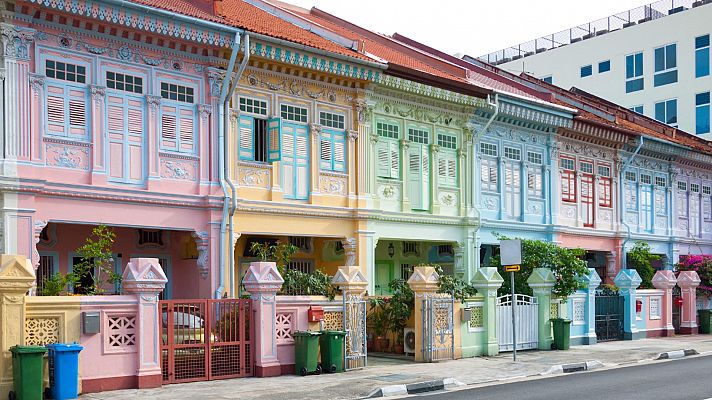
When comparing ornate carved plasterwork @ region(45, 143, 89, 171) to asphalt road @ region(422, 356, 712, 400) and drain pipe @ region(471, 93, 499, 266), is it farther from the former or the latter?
drain pipe @ region(471, 93, 499, 266)

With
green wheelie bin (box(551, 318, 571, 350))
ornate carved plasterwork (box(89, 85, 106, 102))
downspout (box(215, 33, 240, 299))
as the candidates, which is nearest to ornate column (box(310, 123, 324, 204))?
downspout (box(215, 33, 240, 299))

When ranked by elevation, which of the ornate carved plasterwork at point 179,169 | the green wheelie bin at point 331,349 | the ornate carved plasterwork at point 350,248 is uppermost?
the ornate carved plasterwork at point 179,169

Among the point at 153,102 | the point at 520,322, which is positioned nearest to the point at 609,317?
the point at 520,322

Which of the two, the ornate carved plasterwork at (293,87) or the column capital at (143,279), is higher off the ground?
the ornate carved plasterwork at (293,87)

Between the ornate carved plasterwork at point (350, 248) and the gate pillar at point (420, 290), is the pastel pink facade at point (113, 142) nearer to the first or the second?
the ornate carved plasterwork at point (350, 248)

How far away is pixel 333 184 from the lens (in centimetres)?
2225

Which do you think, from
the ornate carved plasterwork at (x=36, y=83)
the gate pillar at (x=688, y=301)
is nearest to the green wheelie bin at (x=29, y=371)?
the ornate carved plasterwork at (x=36, y=83)

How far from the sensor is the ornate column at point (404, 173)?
2394 centimetres

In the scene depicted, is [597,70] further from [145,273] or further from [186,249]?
[145,273]

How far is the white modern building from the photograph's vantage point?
4231 centimetres

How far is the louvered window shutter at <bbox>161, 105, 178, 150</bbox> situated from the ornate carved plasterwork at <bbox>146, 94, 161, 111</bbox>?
17cm

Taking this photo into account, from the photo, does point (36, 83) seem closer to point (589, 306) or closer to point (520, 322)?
point (520, 322)

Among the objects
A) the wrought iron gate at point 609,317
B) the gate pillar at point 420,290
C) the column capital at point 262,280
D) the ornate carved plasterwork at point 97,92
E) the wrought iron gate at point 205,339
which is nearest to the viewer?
the wrought iron gate at point 205,339

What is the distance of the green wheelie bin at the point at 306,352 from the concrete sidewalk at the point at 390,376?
27cm
